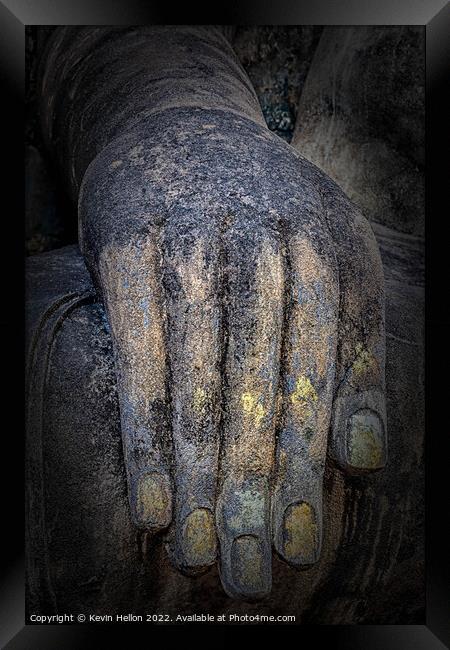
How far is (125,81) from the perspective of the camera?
4.33 ft

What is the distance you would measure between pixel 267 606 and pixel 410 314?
510 millimetres

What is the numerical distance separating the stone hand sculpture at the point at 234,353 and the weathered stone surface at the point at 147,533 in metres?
0.08

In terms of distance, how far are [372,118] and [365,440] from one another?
72 centimetres

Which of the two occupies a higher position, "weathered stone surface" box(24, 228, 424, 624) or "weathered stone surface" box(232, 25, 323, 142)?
"weathered stone surface" box(232, 25, 323, 142)

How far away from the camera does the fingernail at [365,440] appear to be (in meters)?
1.01

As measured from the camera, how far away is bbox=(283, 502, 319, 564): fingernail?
980 millimetres

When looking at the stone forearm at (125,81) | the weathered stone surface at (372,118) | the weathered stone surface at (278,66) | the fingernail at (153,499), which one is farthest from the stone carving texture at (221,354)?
the weathered stone surface at (278,66)

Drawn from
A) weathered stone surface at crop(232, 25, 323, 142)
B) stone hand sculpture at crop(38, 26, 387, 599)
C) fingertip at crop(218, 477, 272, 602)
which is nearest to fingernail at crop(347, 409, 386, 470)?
stone hand sculpture at crop(38, 26, 387, 599)

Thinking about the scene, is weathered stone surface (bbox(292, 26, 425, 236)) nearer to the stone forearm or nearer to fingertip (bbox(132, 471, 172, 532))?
the stone forearm

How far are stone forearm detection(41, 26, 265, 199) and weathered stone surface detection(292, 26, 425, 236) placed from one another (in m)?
0.23

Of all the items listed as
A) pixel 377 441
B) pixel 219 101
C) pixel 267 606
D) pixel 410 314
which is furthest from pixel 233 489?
pixel 219 101

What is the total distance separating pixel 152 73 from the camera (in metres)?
1.29
